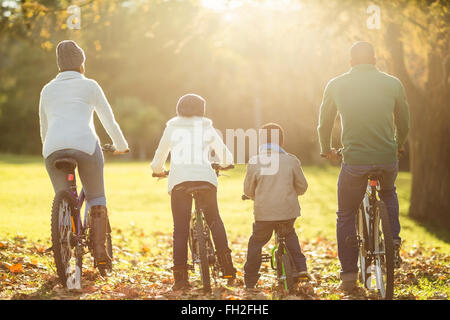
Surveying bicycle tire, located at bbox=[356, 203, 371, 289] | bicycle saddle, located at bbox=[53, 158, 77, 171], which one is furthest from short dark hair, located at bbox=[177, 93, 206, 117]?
bicycle tire, located at bbox=[356, 203, 371, 289]

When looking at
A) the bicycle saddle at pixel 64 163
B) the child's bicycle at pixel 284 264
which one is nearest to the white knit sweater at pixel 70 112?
the bicycle saddle at pixel 64 163

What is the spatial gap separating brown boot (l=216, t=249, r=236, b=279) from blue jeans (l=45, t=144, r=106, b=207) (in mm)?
1249

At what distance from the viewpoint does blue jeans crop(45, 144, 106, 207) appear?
19.8ft

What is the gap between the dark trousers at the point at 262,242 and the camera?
6332 mm

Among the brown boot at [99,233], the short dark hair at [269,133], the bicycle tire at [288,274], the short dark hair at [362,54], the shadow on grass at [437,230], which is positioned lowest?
the shadow on grass at [437,230]

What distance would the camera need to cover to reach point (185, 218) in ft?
20.6

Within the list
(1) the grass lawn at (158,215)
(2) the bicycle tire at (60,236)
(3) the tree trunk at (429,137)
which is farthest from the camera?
(3) the tree trunk at (429,137)

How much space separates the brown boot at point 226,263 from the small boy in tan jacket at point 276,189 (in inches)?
14.6

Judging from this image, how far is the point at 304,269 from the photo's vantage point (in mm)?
6316

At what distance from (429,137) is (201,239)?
35.7ft

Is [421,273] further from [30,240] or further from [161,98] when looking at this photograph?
[161,98]

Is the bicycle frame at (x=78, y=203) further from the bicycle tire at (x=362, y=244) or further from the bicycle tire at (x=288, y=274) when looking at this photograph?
the bicycle tire at (x=362, y=244)

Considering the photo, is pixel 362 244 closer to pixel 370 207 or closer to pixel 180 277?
pixel 370 207

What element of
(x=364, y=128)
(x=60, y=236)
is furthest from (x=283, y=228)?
(x=60, y=236)
